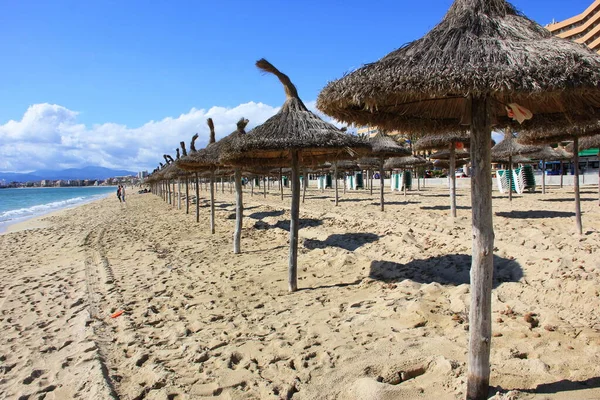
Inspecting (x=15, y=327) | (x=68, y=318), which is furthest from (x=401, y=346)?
(x=15, y=327)

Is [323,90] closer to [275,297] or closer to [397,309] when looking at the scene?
[397,309]

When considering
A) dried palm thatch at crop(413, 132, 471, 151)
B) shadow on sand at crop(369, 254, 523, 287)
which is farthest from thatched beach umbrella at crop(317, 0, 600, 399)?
dried palm thatch at crop(413, 132, 471, 151)

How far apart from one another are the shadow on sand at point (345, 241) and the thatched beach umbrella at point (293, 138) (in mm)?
2930

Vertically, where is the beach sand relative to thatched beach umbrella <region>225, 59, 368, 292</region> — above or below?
below

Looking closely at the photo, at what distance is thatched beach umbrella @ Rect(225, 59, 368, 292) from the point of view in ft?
17.9

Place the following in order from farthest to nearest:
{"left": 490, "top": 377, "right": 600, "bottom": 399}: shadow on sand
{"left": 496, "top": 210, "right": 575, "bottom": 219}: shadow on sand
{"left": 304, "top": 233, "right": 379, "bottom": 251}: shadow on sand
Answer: {"left": 496, "top": 210, "right": 575, "bottom": 219}: shadow on sand < {"left": 304, "top": 233, "right": 379, "bottom": 251}: shadow on sand < {"left": 490, "top": 377, "right": 600, "bottom": 399}: shadow on sand

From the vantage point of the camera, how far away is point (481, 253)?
100.0 inches

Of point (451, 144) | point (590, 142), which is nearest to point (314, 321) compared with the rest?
point (451, 144)

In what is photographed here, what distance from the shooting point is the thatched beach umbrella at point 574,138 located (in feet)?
23.4

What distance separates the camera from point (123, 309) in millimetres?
5395

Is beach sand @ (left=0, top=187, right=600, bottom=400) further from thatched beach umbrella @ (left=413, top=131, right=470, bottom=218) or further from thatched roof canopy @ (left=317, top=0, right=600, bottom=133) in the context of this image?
thatched roof canopy @ (left=317, top=0, right=600, bottom=133)

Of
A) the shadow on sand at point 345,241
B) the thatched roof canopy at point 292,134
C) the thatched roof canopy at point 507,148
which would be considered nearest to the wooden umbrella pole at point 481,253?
the thatched roof canopy at point 292,134

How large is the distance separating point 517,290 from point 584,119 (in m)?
2.51

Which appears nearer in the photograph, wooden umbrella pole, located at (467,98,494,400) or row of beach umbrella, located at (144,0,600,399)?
row of beach umbrella, located at (144,0,600,399)
